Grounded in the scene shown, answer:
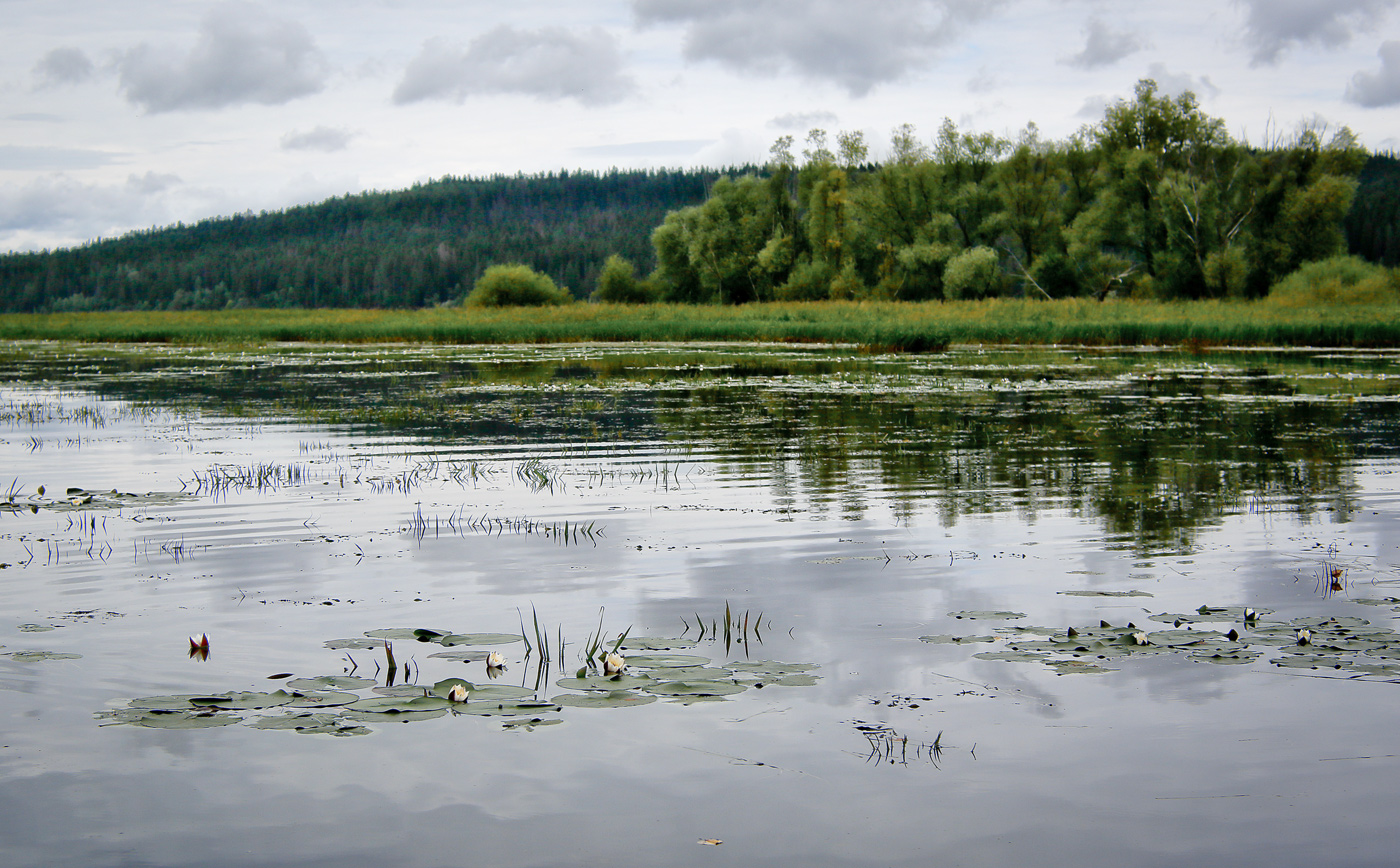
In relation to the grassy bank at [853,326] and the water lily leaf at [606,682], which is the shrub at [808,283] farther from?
the water lily leaf at [606,682]

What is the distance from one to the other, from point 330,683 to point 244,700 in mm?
469

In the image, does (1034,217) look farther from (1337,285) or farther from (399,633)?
(399,633)

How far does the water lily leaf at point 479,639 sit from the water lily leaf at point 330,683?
84 cm

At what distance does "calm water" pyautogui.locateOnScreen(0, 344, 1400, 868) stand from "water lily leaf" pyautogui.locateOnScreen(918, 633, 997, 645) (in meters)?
0.07

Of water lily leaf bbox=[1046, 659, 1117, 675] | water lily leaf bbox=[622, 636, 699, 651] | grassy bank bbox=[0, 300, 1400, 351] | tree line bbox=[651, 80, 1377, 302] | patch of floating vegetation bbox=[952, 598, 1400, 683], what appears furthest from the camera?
tree line bbox=[651, 80, 1377, 302]

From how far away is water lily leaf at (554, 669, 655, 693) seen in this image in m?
6.51

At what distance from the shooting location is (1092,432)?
20359 mm

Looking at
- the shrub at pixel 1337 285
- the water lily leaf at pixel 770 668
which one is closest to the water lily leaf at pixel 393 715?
the water lily leaf at pixel 770 668

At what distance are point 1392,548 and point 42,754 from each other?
1029 centimetres

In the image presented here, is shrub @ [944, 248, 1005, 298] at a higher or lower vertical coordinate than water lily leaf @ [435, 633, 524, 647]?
higher

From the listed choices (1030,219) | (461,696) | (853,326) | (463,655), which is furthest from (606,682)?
(1030,219)

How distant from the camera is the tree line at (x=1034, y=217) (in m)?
68.6

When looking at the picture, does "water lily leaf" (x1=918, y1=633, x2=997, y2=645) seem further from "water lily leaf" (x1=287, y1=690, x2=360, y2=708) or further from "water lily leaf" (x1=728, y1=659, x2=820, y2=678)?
"water lily leaf" (x1=287, y1=690, x2=360, y2=708)

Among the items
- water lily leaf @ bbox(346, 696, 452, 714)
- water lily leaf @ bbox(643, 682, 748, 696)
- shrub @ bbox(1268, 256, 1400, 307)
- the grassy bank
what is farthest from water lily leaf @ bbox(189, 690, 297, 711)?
shrub @ bbox(1268, 256, 1400, 307)
